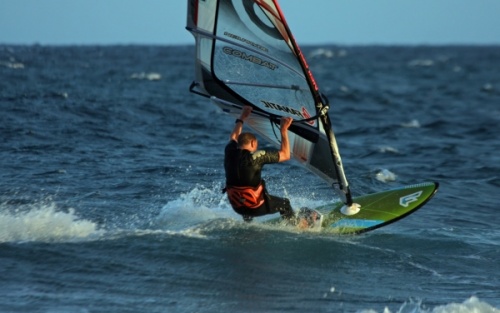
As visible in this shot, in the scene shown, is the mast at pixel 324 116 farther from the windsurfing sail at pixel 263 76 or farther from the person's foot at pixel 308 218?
the person's foot at pixel 308 218

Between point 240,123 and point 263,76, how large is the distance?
570 millimetres

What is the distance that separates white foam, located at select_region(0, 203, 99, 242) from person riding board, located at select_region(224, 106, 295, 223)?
1.50m

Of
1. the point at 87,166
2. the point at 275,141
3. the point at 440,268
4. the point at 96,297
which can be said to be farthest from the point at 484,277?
the point at 87,166

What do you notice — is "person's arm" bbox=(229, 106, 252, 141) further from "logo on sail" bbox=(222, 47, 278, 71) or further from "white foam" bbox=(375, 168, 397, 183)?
"white foam" bbox=(375, 168, 397, 183)

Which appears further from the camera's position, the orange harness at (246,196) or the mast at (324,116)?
the orange harness at (246,196)

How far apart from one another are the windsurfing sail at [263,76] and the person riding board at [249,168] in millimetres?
315

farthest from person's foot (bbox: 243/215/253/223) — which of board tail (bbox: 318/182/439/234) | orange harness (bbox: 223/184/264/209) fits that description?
board tail (bbox: 318/182/439/234)

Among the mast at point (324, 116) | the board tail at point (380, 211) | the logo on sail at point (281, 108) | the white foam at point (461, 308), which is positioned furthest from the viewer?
the board tail at point (380, 211)

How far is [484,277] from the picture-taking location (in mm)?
8203

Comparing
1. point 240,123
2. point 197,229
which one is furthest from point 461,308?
point 197,229

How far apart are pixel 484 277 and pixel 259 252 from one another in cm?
218

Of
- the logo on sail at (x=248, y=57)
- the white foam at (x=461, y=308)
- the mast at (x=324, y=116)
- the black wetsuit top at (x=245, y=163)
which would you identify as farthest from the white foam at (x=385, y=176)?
the white foam at (x=461, y=308)

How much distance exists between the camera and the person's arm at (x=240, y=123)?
28.0ft

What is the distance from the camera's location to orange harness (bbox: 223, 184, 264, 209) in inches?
332
